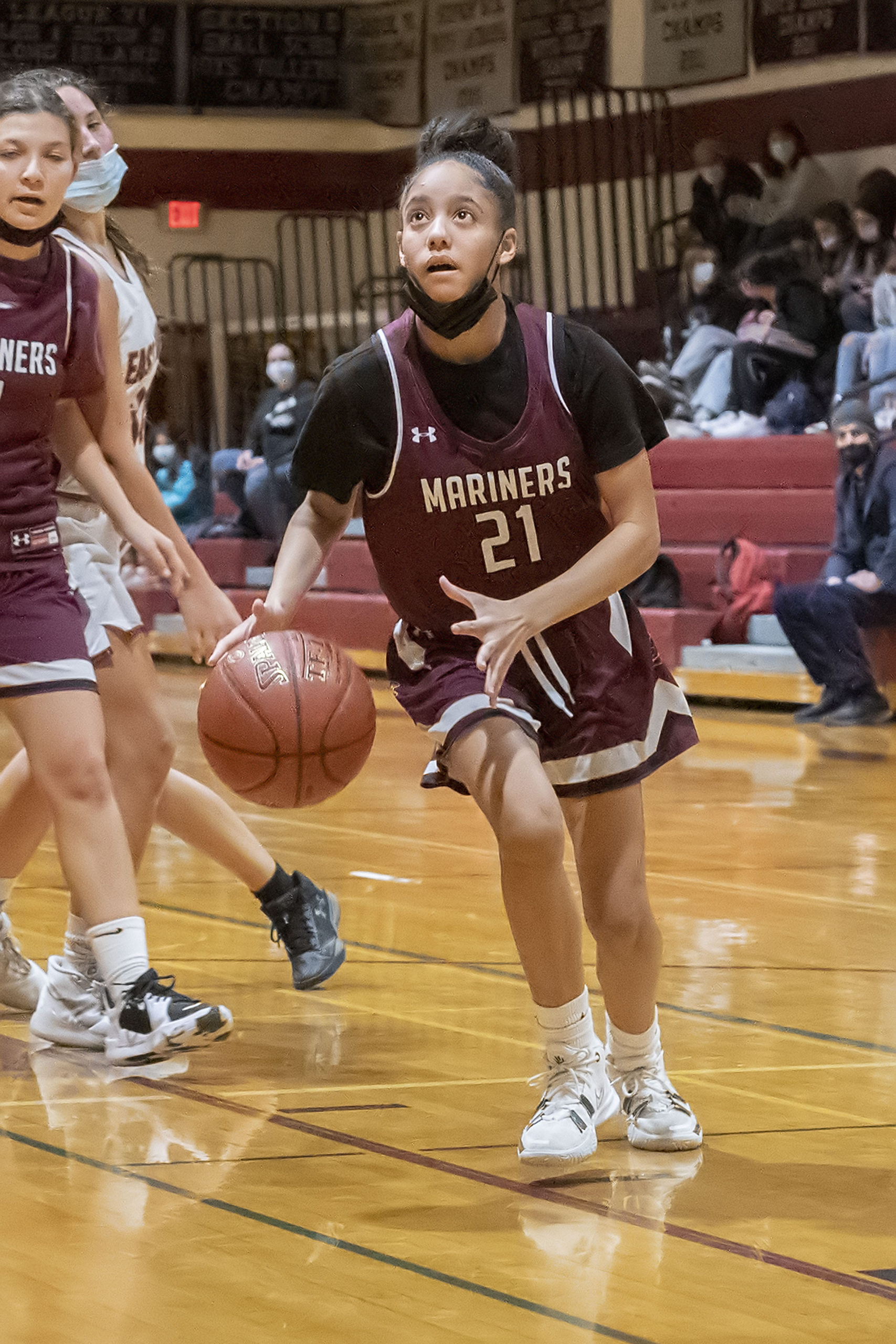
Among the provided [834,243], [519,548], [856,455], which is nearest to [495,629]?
[519,548]

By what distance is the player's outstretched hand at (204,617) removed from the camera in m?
3.64

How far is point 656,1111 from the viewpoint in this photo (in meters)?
3.21

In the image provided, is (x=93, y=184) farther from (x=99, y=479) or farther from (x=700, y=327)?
(x=700, y=327)

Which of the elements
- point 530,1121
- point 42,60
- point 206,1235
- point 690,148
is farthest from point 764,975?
point 42,60

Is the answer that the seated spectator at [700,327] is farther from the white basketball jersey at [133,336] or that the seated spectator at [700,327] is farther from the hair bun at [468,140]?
the hair bun at [468,140]

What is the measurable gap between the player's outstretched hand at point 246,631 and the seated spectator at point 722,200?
10720 mm

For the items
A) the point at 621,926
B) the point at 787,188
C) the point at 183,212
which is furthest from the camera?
the point at 183,212

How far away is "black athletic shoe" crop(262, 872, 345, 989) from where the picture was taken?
4.36 metres

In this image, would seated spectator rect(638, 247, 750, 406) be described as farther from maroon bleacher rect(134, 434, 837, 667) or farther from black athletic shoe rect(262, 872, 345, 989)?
black athletic shoe rect(262, 872, 345, 989)

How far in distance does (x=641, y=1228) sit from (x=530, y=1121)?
18.7 inches

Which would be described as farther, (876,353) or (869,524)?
(876,353)

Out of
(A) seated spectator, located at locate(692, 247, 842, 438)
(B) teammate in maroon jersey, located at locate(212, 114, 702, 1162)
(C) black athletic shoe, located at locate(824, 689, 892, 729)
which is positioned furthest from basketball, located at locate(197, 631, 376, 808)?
(A) seated spectator, located at locate(692, 247, 842, 438)

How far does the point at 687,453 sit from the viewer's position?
1245cm

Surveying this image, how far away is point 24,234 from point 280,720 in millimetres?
977
